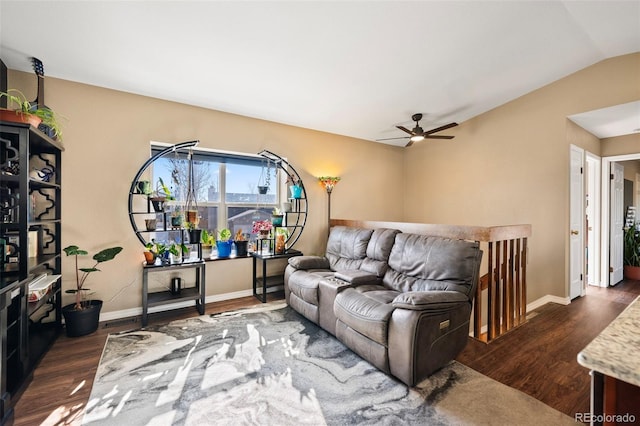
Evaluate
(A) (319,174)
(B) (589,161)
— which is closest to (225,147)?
(A) (319,174)

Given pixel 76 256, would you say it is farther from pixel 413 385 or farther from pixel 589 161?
pixel 589 161

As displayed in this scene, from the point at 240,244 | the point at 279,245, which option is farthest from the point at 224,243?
the point at 279,245

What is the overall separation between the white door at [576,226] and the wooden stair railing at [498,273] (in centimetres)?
138

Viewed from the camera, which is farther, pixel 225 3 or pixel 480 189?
pixel 480 189

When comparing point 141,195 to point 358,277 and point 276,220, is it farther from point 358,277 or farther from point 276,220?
point 358,277

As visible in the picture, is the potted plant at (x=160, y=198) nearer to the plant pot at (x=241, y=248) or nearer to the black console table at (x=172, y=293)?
the black console table at (x=172, y=293)

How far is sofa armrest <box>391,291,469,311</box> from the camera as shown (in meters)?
1.95

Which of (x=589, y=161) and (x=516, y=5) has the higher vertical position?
(x=516, y=5)

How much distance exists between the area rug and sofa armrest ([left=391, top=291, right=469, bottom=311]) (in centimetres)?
55

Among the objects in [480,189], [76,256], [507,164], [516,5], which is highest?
[516,5]

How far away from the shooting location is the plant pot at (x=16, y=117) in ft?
6.14

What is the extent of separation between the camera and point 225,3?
6.82 ft

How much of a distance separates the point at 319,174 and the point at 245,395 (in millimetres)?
3302

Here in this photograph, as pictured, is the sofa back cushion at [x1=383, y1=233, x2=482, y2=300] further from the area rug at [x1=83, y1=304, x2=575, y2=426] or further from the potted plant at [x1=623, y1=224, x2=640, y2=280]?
the potted plant at [x1=623, y1=224, x2=640, y2=280]
